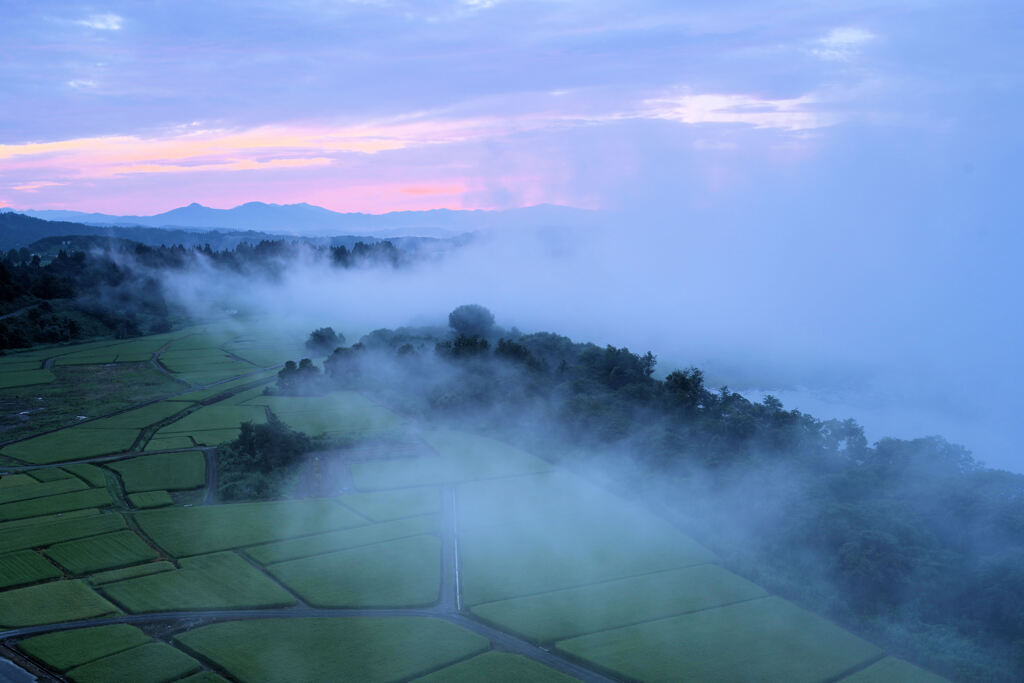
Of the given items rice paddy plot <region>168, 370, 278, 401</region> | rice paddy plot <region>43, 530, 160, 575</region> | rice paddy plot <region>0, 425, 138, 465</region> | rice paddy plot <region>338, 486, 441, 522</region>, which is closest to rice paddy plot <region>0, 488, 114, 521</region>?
rice paddy plot <region>43, 530, 160, 575</region>

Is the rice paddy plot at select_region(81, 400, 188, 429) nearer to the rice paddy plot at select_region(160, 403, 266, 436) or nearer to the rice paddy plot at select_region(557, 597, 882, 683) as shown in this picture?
the rice paddy plot at select_region(160, 403, 266, 436)

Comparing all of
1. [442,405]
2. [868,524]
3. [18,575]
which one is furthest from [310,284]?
[868,524]

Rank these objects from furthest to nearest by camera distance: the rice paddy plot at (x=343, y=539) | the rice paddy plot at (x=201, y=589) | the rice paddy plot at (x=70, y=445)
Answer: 1. the rice paddy plot at (x=70, y=445)
2. the rice paddy plot at (x=343, y=539)
3. the rice paddy plot at (x=201, y=589)

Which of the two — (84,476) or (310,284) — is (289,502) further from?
(310,284)

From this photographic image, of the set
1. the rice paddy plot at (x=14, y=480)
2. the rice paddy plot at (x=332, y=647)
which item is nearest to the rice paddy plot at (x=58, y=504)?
the rice paddy plot at (x=14, y=480)

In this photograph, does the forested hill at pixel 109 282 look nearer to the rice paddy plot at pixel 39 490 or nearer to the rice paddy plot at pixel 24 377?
the rice paddy plot at pixel 24 377

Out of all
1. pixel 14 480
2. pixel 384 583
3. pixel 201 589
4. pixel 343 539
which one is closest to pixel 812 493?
pixel 384 583
